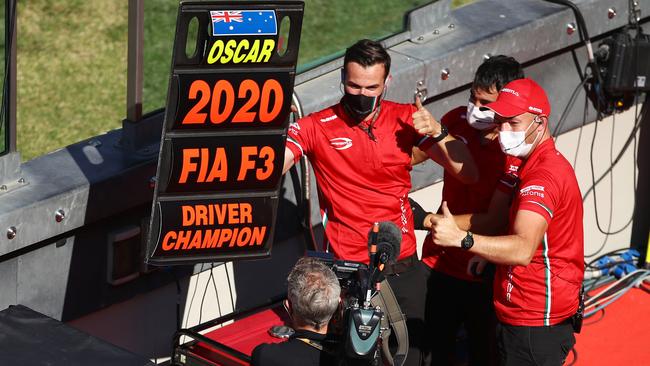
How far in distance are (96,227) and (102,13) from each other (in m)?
5.38

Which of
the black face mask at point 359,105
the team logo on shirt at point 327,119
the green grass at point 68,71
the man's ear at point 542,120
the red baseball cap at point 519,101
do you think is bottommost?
the green grass at point 68,71

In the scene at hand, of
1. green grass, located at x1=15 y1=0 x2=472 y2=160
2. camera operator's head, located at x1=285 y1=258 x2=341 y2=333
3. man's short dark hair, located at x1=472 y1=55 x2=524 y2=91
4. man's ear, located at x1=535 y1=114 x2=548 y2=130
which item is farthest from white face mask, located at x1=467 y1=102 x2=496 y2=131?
green grass, located at x1=15 y1=0 x2=472 y2=160

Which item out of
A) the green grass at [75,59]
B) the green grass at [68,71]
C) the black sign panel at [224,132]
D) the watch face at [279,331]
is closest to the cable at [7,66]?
the black sign panel at [224,132]

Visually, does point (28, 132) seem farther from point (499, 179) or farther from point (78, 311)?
point (499, 179)

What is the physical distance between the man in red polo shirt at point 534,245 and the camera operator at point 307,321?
845 millimetres

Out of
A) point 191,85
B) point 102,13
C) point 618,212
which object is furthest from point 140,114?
point 102,13

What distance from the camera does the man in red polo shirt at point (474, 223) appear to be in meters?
6.89

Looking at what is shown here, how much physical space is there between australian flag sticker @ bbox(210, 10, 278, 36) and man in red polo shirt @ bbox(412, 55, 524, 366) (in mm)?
1233

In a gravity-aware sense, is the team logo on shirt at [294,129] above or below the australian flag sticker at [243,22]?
below

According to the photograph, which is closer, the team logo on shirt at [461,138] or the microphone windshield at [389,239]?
the microphone windshield at [389,239]

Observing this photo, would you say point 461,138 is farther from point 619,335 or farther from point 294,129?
point 619,335

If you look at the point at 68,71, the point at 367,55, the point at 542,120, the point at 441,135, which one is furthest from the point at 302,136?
the point at 68,71

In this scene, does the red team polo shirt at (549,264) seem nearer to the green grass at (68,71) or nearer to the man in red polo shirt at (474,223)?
the man in red polo shirt at (474,223)

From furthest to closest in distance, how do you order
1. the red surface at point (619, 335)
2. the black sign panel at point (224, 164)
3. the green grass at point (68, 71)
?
the green grass at point (68, 71) < the red surface at point (619, 335) < the black sign panel at point (224, 164)
